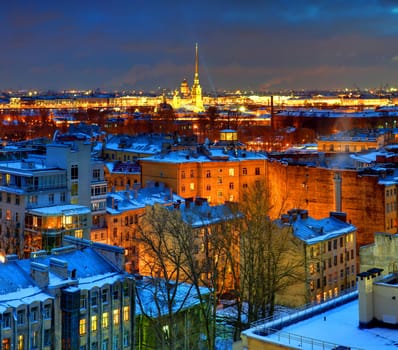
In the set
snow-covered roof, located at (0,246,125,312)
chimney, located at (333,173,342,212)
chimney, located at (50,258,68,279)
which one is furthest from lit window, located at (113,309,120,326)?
chimney, located at (333,173,342,212)

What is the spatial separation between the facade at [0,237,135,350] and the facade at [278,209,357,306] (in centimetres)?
934

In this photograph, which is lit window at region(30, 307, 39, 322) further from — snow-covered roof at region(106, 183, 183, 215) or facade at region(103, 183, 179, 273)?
snow-covered roof at region(106, 183, 183, 215)

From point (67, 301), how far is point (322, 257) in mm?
14394

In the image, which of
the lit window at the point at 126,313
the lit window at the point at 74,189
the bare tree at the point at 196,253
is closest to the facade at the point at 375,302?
the bare tree at the point at 196,253

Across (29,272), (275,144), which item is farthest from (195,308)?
(275,144)

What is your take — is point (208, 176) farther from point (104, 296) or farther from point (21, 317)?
point (21, 317)

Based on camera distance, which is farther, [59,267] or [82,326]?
[59,267]

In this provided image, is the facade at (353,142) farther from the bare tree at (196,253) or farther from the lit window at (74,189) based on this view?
the lit window at (74,189)

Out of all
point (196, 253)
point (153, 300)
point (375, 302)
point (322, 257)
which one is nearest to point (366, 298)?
point (375, 302)

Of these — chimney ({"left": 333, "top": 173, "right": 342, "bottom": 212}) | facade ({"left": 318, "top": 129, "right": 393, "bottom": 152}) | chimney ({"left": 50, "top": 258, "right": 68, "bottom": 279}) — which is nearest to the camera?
chimney ({"left": 50, "top": 258, "right": 68, "bottom": 279})

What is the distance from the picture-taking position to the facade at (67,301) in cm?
2438

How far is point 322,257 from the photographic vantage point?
1403 inches

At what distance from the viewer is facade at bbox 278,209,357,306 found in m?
34.3

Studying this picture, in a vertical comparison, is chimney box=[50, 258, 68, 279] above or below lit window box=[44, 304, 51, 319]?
above
